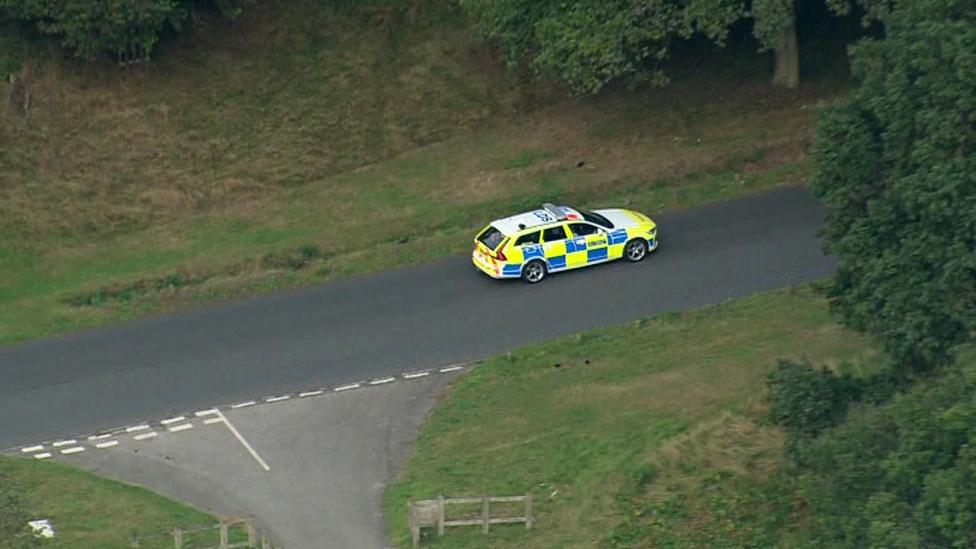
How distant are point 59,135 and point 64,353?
10439mm

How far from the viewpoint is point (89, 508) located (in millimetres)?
29922

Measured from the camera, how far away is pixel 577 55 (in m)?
41.1

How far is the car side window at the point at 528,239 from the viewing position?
36.8 meters

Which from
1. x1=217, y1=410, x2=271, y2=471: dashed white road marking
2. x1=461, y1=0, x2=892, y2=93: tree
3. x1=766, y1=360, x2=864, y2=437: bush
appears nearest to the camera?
x1=766, y1=360, x2=864, y2=437: bush

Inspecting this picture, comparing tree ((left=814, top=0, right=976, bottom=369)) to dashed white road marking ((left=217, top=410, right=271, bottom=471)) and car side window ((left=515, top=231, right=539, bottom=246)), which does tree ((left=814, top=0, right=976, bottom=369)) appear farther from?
dashed white road marking ((left=217, top=410, right=271, bottom=471))

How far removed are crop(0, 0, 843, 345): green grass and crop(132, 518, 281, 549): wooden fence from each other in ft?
32.2

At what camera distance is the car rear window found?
1459 inches

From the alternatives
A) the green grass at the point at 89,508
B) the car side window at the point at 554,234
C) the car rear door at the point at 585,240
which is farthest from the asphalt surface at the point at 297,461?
the car rear door at the point at 585,240

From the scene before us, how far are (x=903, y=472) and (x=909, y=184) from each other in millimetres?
5289

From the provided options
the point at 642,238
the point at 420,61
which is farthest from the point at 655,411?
the point at 420,61

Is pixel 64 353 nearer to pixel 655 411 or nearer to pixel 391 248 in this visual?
pixel 391 248

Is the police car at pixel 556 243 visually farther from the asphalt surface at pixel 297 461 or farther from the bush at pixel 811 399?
the bush at pixel 811 399

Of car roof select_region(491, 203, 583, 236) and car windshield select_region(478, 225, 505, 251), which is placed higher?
car roof select_region(491, 203, 583, 236)

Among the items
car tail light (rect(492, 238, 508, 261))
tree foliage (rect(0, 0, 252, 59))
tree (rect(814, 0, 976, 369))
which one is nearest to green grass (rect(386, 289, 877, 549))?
car tail light (rect(492, 238, 508, 261))
